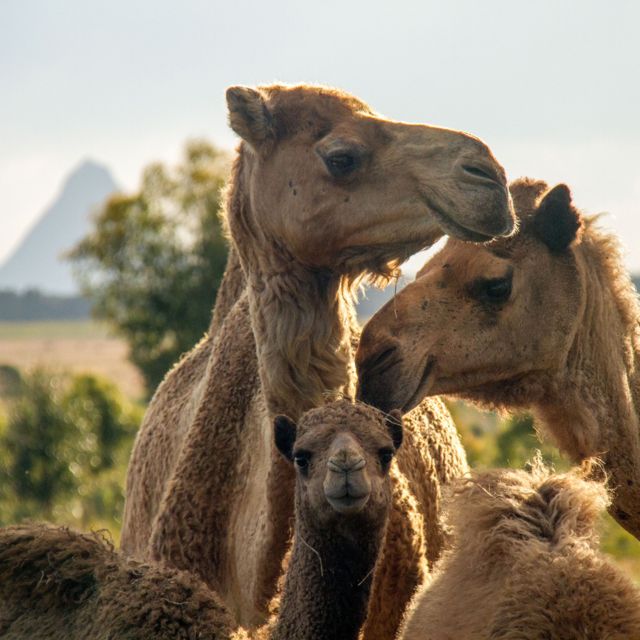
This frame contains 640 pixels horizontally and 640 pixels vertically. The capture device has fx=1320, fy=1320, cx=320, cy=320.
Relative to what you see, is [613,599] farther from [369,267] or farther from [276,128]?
[276,128]

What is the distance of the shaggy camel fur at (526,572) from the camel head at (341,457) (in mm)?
356

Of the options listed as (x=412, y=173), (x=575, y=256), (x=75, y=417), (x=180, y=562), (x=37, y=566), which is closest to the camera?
(x=37, y=566)

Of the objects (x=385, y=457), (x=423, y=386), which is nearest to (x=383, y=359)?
(x=423, y=386)

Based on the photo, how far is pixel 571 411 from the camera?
5477 mm

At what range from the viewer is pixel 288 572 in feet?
16.7

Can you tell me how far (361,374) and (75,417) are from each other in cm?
2157

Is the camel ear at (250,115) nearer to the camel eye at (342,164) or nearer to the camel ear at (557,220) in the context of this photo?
the camel eye at (342,164)

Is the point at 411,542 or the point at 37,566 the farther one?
the point at 411,542

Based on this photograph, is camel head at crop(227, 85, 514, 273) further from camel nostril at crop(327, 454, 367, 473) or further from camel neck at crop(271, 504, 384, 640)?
camel neck at crop(271, 504, 384, 640)

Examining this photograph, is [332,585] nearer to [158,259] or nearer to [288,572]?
[288,572]

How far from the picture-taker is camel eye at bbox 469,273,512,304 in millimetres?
5414

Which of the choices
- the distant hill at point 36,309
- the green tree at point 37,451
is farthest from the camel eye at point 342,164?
the distant hill at point 36,309

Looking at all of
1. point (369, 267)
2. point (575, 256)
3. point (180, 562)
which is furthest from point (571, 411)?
point (180, 562)

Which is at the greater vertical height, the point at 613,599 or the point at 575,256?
the point at 575,256
